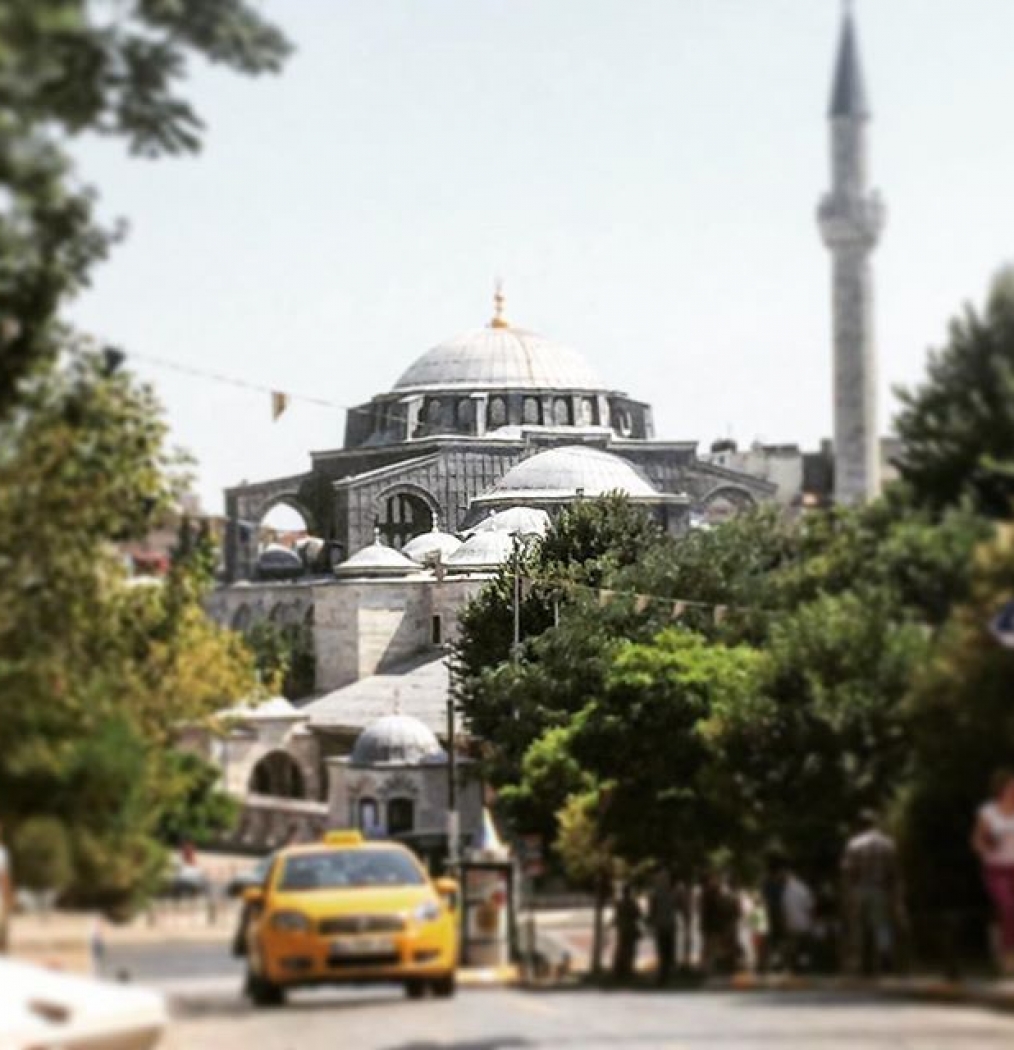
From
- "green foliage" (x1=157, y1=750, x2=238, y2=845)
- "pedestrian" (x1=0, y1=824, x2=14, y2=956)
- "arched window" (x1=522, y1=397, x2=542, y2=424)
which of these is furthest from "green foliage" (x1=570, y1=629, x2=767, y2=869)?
"arched window" (x1=522, y1=397, x2=542, y2=424)

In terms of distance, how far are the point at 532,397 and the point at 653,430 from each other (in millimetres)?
4327

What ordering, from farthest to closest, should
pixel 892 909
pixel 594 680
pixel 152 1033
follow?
pixel 594 680
pixel 892 909
pixel 152 1033

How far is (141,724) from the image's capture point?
1310 cm

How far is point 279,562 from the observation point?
6950cm

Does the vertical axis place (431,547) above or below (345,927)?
above

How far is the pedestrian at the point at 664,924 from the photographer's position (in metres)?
13.5

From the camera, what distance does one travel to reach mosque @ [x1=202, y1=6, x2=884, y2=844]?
13633 mm

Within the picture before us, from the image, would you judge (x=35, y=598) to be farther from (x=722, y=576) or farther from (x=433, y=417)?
(x=433, y=417)

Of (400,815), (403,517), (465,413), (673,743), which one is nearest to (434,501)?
(403,517)

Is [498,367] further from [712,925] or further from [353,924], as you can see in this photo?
[353,924]

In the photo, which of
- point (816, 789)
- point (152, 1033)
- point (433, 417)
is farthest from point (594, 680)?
point (433, 417)

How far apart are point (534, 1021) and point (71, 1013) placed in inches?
73.2

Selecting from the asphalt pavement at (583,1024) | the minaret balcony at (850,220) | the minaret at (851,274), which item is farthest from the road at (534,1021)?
the minaret balcony at (850,220)

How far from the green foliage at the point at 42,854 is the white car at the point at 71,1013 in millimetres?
440
